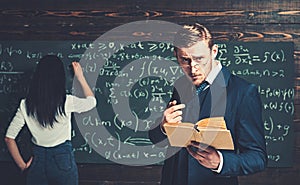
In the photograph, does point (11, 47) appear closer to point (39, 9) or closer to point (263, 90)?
point (39, 9)

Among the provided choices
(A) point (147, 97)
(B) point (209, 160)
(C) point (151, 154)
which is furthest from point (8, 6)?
(B) point (209, 160)

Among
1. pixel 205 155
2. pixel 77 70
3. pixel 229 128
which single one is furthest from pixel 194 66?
pixel 77 70

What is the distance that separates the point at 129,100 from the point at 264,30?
997mm

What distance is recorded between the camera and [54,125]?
385cm

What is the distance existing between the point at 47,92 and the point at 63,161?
473 mm

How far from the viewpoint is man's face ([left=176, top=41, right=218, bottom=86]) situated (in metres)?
3.71

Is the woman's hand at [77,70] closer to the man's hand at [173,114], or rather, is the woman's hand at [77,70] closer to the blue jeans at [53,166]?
the blue jeans at [53,166]

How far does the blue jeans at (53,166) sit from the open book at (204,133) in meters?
0.72

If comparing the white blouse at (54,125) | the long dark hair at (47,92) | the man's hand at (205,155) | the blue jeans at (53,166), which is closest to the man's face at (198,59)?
the man's hand at (205,155)

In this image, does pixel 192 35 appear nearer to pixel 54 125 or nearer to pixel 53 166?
pixel 54 125

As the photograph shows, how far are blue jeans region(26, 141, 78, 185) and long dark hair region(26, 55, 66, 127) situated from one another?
0.59 ft

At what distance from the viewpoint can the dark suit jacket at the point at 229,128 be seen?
3.60 meters

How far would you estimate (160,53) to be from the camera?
12.5 ft

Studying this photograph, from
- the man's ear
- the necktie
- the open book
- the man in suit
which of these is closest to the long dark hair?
the man in suit
